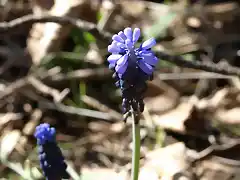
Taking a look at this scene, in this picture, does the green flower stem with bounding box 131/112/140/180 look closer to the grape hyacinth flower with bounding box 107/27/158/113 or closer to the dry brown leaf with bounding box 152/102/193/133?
the grape hyacinth flower with bounding box 107/27/158/113

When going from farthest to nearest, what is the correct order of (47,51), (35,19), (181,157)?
(47,51) < (35,19) < (181,157)

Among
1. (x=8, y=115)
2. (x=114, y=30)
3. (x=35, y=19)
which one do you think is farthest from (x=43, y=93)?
(x=114, y=30)

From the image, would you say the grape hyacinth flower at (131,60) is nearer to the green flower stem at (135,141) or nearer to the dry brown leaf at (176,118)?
the green flower stem at (135,141)

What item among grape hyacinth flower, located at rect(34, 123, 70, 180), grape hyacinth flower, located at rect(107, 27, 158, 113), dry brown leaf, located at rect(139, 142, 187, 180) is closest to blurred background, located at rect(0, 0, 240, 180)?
dry brown leaf, located at rect(139, 142, 187, 180)

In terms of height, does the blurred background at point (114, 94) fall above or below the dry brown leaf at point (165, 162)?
above

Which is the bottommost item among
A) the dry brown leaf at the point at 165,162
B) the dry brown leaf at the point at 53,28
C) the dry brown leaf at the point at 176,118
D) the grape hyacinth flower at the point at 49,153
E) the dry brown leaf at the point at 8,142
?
the dry brown leaf at the point at 165,162

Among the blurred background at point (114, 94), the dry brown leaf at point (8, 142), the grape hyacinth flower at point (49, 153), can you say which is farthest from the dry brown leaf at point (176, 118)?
the grape hyacinth flower at point (49, 153)

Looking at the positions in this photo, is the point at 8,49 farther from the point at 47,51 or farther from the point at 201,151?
the point at 201,151
